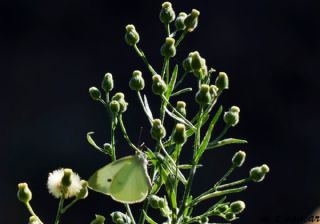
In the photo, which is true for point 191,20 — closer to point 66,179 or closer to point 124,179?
point 124,179

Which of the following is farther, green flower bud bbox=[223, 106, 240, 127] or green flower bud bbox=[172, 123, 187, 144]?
green flower bud bbox=[223, 106, 240, 127]

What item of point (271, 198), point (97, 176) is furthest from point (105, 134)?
point (97, 176)

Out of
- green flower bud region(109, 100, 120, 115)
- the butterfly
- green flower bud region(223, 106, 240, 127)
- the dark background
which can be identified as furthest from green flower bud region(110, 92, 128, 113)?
the dark background

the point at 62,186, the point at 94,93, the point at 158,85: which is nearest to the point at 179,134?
the point at 158,85

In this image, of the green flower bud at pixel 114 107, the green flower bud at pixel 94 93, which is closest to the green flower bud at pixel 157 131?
the green flower bud at pixel 114 107

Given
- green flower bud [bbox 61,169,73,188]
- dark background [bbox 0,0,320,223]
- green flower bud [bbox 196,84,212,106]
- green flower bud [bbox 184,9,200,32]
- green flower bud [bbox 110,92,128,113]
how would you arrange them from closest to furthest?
green flower bud [bbox 61,169,73,188] < green flower bud [bbox 196,84,212,106] < green flower bud [bbox 110,92,128,113] < green flower bud [bbox 184,9,200,32] < dark background [bbox 0,0,320,223]

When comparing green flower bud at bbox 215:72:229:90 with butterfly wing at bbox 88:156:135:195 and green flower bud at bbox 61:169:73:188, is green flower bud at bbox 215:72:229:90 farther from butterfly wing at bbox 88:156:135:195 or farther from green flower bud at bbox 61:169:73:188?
green flower bud at bbox 61:169:73:188

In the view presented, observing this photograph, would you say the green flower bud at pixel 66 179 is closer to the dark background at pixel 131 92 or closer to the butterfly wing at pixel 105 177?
the butterfly wing at pixel 105 177
